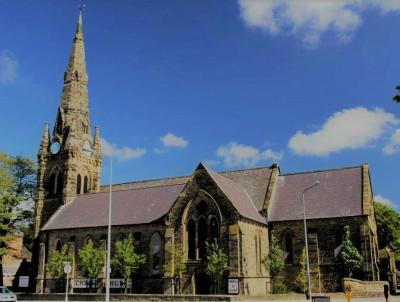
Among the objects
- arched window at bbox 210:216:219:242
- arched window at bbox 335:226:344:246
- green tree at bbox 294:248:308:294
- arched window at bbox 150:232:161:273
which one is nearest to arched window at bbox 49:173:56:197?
arched window at bbox 150:232:161:273

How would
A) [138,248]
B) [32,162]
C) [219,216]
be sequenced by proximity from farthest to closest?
[32,162] → [138,248] → [219,216]

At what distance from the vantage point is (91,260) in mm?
47625

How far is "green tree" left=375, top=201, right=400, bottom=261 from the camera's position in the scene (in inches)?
2606

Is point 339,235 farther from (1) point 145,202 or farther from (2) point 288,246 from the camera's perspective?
(1) point 145,202

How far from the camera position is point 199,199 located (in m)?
43.6

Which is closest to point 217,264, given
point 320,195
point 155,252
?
point 155,252

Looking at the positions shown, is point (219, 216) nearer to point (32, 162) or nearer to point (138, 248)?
point (138, 248)

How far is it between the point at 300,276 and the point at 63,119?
39287mm

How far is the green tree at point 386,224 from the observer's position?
66188 mm

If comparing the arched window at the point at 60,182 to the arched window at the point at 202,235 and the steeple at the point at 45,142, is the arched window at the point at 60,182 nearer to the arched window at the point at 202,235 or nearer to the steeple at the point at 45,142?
the steeple at the point at 45,142

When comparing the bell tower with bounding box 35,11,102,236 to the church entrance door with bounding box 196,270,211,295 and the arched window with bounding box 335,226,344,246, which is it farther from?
the arched window with bounding box 335,226,344,246

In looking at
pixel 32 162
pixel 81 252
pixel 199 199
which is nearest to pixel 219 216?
pixel 199 199

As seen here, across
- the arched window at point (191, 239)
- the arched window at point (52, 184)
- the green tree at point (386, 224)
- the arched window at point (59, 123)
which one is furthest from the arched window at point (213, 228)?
the green tree at point (386, 224)

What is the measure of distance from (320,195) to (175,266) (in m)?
16.7
